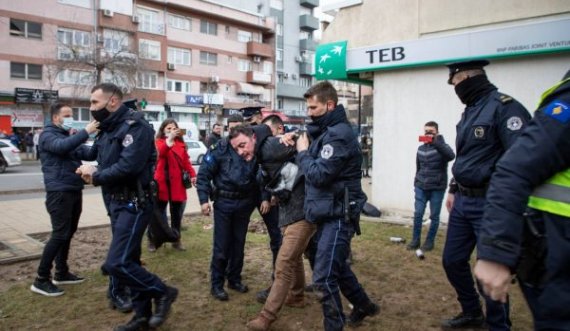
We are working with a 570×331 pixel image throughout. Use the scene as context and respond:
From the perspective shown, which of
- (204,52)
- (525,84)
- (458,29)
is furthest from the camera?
(204,52)

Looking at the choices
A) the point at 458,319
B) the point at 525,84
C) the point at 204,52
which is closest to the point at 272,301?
the point at 458,319

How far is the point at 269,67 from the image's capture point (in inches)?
1940

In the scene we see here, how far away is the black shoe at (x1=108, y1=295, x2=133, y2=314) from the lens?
4.34 meters

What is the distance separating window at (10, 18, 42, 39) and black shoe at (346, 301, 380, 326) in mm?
34198

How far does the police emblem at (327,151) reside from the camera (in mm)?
3453

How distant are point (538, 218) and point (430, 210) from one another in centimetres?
504

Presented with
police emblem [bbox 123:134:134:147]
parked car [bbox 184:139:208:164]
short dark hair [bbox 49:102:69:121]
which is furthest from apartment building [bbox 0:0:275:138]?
police emblem [bbox 123:134:134:147]

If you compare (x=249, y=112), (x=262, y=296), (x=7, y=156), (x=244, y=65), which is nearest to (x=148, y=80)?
(x=244, y=65)

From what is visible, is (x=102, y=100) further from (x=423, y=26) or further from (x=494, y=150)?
(x=423, y=26)

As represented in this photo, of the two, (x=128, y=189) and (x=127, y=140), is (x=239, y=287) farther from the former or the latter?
(x=127, y=140)

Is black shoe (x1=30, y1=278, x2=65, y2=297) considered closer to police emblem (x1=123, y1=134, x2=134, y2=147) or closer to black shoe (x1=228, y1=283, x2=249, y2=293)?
black shoe (x1=228, y1=283, x2=249, y2=293)

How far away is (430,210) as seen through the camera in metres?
6.66

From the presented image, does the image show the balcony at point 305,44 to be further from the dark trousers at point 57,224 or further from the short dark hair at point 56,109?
the dark trousers at point 57,224

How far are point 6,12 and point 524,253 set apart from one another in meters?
35.9
